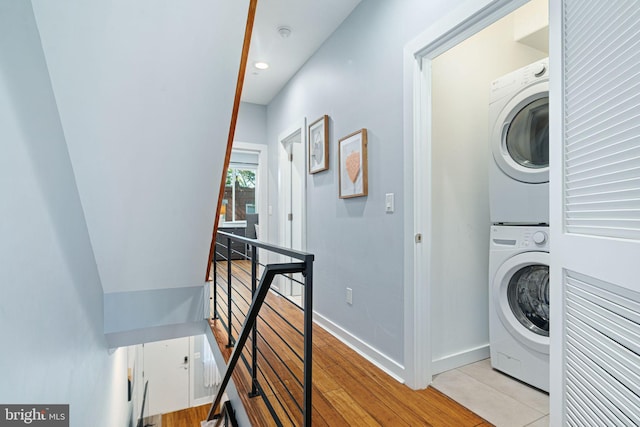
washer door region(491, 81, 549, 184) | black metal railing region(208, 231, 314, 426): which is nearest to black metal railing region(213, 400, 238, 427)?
black metal railing region(208, 231, 314, 426)

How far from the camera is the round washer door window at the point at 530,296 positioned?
6.07ft

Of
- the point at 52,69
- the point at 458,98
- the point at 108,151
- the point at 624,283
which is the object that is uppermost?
the point at 458,98

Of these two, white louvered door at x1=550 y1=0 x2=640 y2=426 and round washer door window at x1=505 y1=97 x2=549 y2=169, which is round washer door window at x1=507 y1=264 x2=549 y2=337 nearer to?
round washer door window at x1=505 y1=97 x2=549 y2=169

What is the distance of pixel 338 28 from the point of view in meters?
2.59

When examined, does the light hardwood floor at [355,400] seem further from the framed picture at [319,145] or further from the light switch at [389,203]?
the framed picture at [319,145]

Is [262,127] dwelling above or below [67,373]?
above

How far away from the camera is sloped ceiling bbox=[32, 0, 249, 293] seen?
123 cm

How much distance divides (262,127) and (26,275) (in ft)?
11.8

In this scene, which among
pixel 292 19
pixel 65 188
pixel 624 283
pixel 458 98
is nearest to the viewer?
pixel 624 283

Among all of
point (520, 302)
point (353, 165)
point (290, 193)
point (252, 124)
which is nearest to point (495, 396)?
point (520, 302)

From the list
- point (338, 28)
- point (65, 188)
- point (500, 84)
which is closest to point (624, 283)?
point (500, 84)

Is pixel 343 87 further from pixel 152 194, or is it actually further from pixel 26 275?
pixel 26 275
